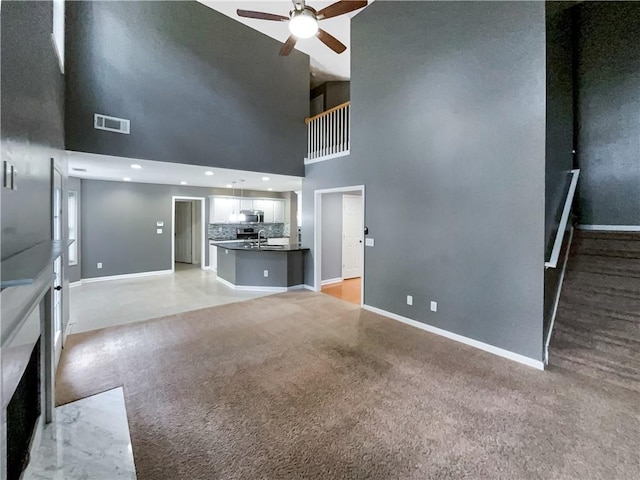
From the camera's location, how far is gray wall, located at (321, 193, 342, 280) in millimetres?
6215

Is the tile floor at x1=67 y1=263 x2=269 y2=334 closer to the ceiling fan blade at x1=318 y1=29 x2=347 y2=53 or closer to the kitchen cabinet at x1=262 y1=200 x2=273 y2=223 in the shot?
the kitchen cabinet at x1=262 y1=200 x2=273 y2=223

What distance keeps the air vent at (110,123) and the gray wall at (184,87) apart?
0.06 m

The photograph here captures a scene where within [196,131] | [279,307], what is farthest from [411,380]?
[196,131]

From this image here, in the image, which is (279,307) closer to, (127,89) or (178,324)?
(178,324)

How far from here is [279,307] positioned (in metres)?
4.75

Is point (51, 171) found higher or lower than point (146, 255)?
higher

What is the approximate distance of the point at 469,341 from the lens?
340cm

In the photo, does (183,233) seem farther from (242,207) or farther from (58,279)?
(58,279)

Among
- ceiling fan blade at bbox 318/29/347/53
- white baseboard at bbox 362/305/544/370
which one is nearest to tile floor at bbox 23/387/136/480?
white baseboard at bbox 362/305/544/370

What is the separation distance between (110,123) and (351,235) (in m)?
4.87

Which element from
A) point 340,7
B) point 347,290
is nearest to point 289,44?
point 340,7

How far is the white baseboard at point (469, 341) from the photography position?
9.50 feet

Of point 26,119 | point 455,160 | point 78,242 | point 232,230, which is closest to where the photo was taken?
point 26,119

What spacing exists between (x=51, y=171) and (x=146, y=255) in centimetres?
500
